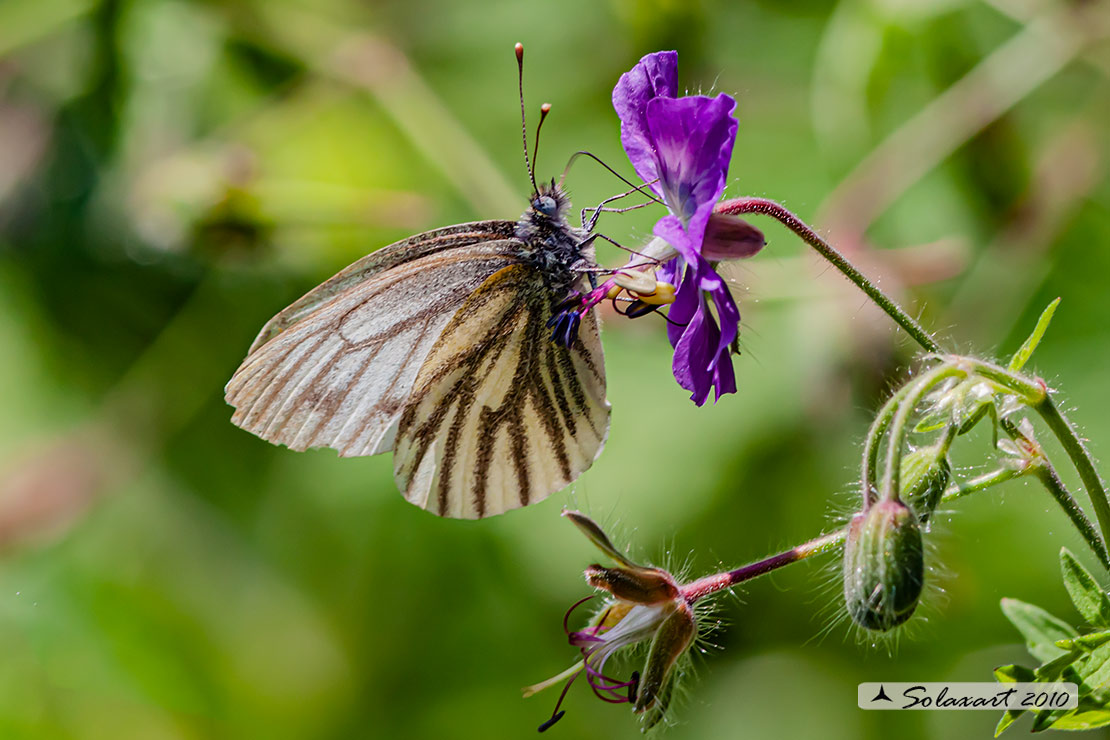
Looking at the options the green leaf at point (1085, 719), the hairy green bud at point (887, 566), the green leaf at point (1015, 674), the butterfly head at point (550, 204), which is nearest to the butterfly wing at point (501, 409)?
the butterfly head at point (550, 204)

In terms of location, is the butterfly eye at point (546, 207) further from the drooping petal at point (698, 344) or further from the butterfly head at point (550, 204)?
the drooping petal at point (698, 344)

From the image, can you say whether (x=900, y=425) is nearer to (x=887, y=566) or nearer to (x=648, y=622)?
(x=887, y=566)

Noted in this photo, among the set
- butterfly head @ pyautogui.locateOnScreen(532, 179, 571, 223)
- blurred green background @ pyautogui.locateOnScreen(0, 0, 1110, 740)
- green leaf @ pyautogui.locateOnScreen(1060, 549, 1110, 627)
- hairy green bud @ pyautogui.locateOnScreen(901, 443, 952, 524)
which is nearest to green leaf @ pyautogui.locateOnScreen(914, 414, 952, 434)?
hairy green bud @ pyautogui.locateOnScreen(901, 443, 952, 524)

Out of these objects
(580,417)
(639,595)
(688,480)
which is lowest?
(688,480)

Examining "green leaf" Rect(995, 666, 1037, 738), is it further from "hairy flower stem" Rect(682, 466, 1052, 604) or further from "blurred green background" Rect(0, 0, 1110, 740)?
"blurred green background" Rect(0, 0, 1110, 740)

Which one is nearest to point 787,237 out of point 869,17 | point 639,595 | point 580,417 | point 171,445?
point 869,17

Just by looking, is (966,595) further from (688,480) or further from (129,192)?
(129,192)
